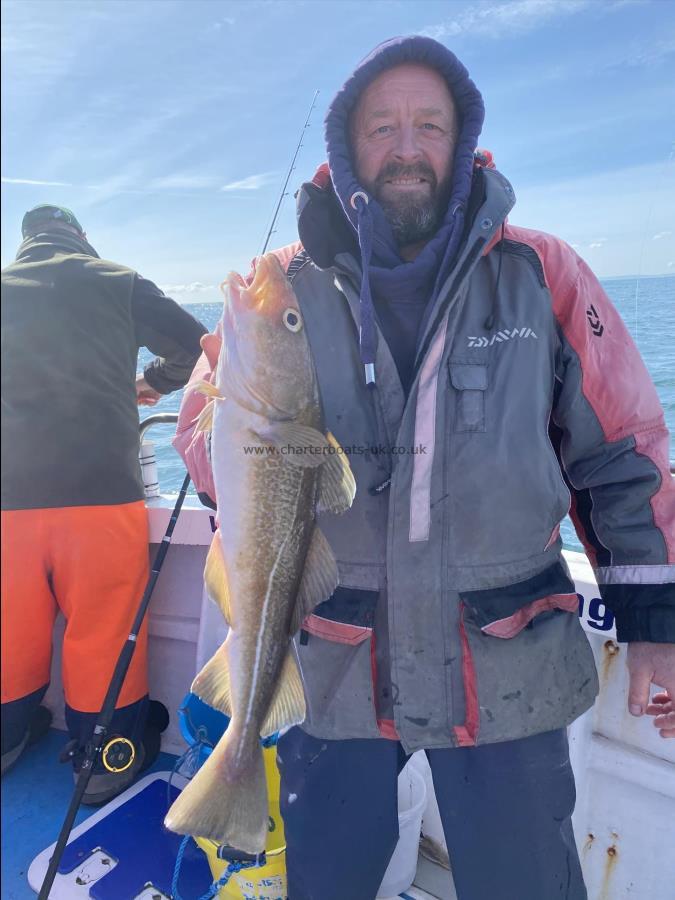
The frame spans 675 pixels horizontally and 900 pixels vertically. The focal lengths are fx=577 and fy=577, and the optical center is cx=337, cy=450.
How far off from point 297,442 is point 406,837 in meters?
2.27

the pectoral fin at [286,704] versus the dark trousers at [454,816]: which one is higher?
the pectoral fin at [286,704]

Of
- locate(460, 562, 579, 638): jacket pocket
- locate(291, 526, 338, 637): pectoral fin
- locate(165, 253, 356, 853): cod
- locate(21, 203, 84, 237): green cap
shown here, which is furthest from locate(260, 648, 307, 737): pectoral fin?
locate(21, 203, 84, 237): green cap

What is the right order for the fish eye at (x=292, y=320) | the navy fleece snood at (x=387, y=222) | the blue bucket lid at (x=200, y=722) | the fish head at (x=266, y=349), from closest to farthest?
1. the fish head at (x=266, y=349)
2. the fish eye at (x=292, y=320)
3. the navy fleece snood at (x=387, y=222)
4. the blue bucket lid at (x=200, y=722)

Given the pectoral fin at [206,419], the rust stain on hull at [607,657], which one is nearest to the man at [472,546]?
the pectoral fin at [206,419]

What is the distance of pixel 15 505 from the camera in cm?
66

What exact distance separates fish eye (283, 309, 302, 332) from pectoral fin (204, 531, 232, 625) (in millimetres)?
736

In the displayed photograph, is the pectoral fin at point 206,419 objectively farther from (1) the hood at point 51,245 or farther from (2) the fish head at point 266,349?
(1) the hood at point 51,245

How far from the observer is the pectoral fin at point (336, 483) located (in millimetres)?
1778

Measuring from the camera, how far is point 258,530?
5.98ft

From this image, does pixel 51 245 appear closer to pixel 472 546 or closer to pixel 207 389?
pixel 207 389

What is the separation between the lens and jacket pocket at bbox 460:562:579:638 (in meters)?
1.98

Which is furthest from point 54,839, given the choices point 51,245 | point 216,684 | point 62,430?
point 51,245

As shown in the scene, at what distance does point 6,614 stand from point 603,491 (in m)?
2.10

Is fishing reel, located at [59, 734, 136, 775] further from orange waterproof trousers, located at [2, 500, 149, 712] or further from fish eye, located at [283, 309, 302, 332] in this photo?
fish eye, located at [283, 309, 302, 332]
